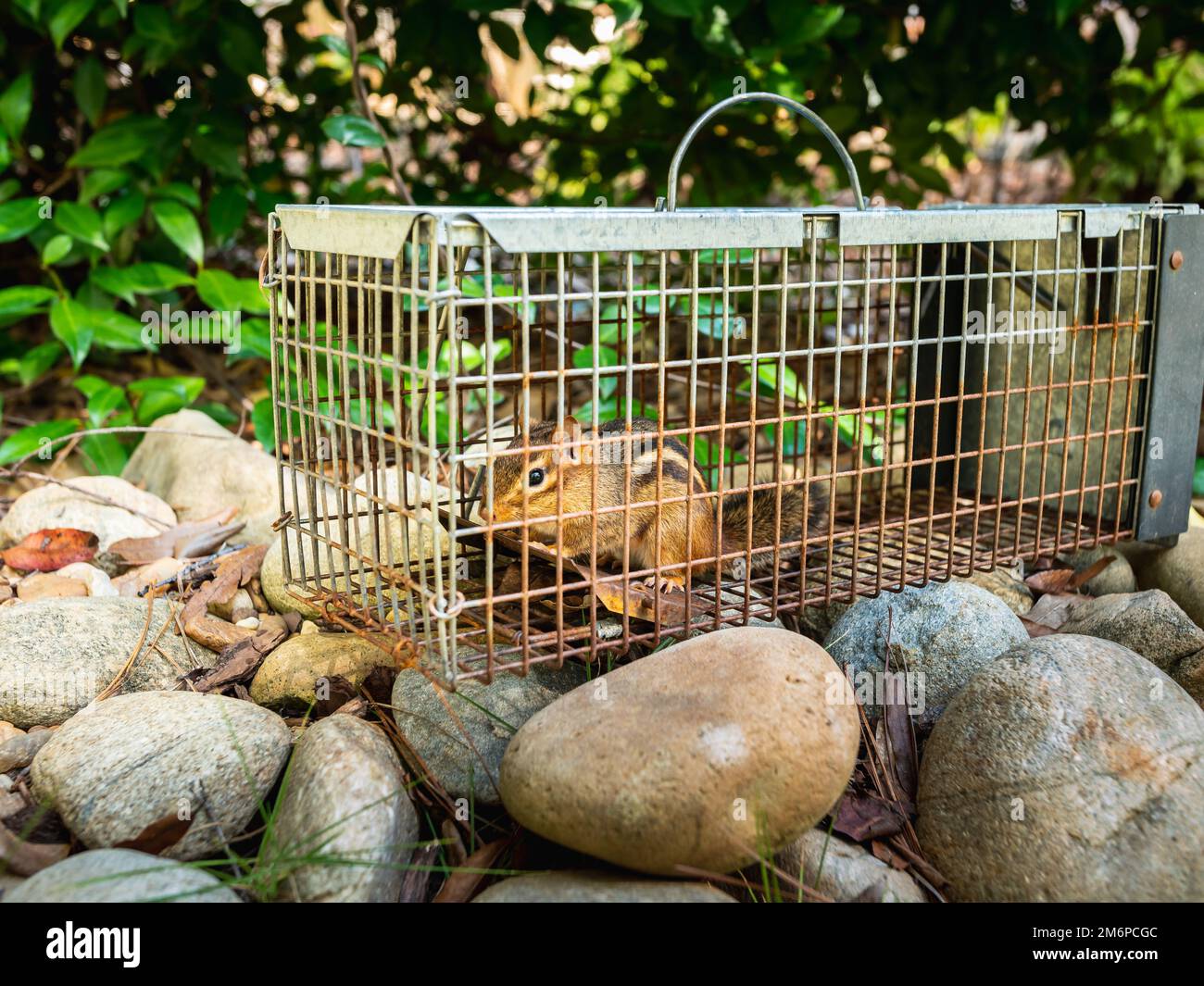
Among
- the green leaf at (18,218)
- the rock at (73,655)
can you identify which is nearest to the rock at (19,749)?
the rock at (73,655)

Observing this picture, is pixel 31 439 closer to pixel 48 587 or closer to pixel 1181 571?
pixel 48 587

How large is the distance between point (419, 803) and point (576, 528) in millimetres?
1002

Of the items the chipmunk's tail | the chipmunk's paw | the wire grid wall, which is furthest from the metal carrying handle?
the chipmunk's paw

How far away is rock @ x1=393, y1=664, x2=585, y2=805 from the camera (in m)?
2.80

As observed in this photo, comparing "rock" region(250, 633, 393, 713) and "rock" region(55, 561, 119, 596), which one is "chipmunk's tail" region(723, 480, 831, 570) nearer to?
"rock" region(250, 633, 393, 713)

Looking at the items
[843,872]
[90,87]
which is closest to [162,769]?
[843,872]

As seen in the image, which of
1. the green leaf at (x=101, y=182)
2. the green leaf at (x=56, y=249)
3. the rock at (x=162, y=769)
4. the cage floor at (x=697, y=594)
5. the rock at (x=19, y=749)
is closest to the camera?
the rock at (x=162, y=769)

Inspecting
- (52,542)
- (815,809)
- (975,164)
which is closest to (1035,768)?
(815,809)

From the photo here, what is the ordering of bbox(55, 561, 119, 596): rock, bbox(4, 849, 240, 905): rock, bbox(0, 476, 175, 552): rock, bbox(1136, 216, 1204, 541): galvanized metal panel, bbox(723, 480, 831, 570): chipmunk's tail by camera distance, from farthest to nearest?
bbox(0, 476, 175, 552): rock
bbox(55, 561, 119, 596): rock
bbox(1136, 216, 1204, 541): galvanized metal panel
bbox(723, 480, 831, 570): chipmunk's tail
bbox(4, 849, 240, 905): rock

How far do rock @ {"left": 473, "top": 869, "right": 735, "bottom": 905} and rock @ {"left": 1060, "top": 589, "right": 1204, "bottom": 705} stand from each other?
1.41m

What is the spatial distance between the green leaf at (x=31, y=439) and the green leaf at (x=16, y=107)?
3.62 feet

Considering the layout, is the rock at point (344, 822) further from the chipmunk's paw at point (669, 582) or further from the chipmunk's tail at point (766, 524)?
the chipmunk's tail at point (766, 524)

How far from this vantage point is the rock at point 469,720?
2.80m

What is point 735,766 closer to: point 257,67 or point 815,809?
point 815,809
